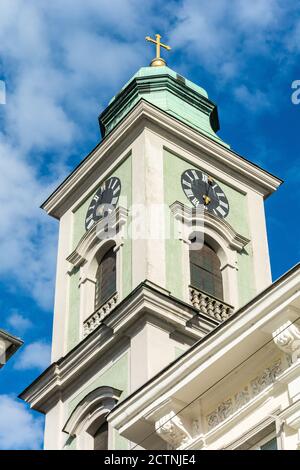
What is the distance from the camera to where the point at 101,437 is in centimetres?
2527

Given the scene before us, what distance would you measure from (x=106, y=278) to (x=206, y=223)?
8.81 ft

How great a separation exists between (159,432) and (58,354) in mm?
13522

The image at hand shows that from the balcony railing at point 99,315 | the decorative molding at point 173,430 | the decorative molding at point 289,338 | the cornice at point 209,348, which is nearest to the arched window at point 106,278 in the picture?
the balcony railing at point 99,315

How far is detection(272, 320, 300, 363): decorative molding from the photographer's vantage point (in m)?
14.1

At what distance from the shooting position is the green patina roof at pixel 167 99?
33.4 m

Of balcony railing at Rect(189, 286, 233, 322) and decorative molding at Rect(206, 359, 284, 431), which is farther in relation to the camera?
balcony railing at Rect(189, 286, 233, 322)

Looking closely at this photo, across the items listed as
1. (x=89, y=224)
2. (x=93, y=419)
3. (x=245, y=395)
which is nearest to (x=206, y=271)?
(x=89, y=224)

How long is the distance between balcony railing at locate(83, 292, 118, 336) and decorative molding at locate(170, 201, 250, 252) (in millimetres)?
2300

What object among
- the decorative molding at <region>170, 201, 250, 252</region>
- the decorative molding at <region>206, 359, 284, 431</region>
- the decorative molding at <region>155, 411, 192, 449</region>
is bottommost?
the decorative molding at <region>155, 411, 192, 449</region>

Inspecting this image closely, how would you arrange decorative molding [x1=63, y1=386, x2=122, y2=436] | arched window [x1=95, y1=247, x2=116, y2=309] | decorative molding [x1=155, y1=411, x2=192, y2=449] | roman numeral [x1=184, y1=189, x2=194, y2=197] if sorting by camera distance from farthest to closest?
roman numeral [x1=184, y1=189, x2=194, y2=197] → arched window [x1=95, y1=247, x2=116, y2=309] → decorative molding [x1=63, y1=386, x2=122, y2=436] → decorative molding [x1=155, y1=411, x2=192, y2=449]

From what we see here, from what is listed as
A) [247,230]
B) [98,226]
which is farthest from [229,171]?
[98,226]

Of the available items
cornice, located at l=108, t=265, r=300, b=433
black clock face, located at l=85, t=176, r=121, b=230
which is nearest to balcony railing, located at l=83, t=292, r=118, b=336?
black clock face, located at l=85, t=176, r=121, b=230

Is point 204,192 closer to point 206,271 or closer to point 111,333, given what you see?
point 206,271

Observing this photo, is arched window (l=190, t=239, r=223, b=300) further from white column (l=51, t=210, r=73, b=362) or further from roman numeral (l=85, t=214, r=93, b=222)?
white column (l=51, t=210, r=73, b=362)
